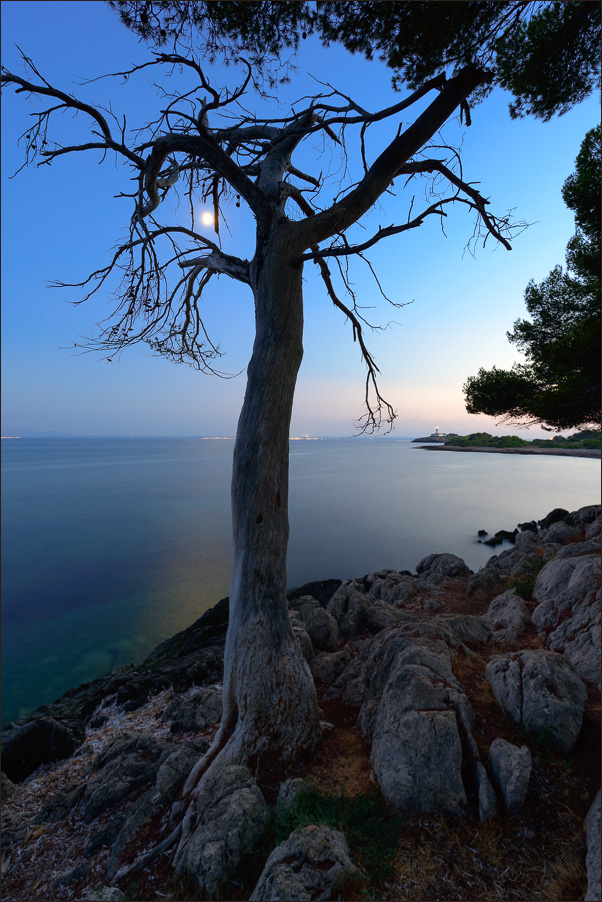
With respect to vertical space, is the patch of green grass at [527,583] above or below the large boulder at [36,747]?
above

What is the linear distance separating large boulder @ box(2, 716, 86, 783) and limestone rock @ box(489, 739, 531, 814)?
598 centimetres

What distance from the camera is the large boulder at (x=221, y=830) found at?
2.89 meters

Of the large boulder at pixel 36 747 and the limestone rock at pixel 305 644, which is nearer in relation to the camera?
the large boulder at pixel 36 747

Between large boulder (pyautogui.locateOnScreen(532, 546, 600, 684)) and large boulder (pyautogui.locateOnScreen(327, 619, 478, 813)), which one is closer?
large boulder (pyautogui.locateOnScreen(327, 619, 478, 813))

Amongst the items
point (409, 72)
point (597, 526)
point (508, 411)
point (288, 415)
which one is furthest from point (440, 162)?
point (597, 526)

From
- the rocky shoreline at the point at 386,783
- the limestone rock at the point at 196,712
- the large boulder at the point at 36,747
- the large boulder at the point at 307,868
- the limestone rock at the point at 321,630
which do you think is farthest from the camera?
the limestone rock at the point at 321,630

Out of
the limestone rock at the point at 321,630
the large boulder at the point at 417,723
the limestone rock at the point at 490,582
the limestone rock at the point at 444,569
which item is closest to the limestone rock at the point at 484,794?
the large boulder at the point at 417,723

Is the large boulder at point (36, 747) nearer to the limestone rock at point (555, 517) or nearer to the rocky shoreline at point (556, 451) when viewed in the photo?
the limestone rock at point (555, 517)

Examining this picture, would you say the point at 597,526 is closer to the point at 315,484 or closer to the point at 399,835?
the point at 399,835

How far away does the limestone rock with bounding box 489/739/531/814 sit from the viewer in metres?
3.11

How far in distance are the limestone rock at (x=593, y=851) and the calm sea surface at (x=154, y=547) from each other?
34.1ft

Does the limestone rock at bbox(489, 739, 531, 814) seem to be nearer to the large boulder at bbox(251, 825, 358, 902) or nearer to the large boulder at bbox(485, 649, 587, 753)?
the large boulder at bbox(485, 649, 587, 753)

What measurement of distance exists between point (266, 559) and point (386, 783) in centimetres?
227

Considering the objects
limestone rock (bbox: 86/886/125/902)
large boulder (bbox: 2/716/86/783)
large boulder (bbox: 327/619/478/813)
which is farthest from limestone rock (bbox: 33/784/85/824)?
large boulder (bbox: 327/619/478/813)
